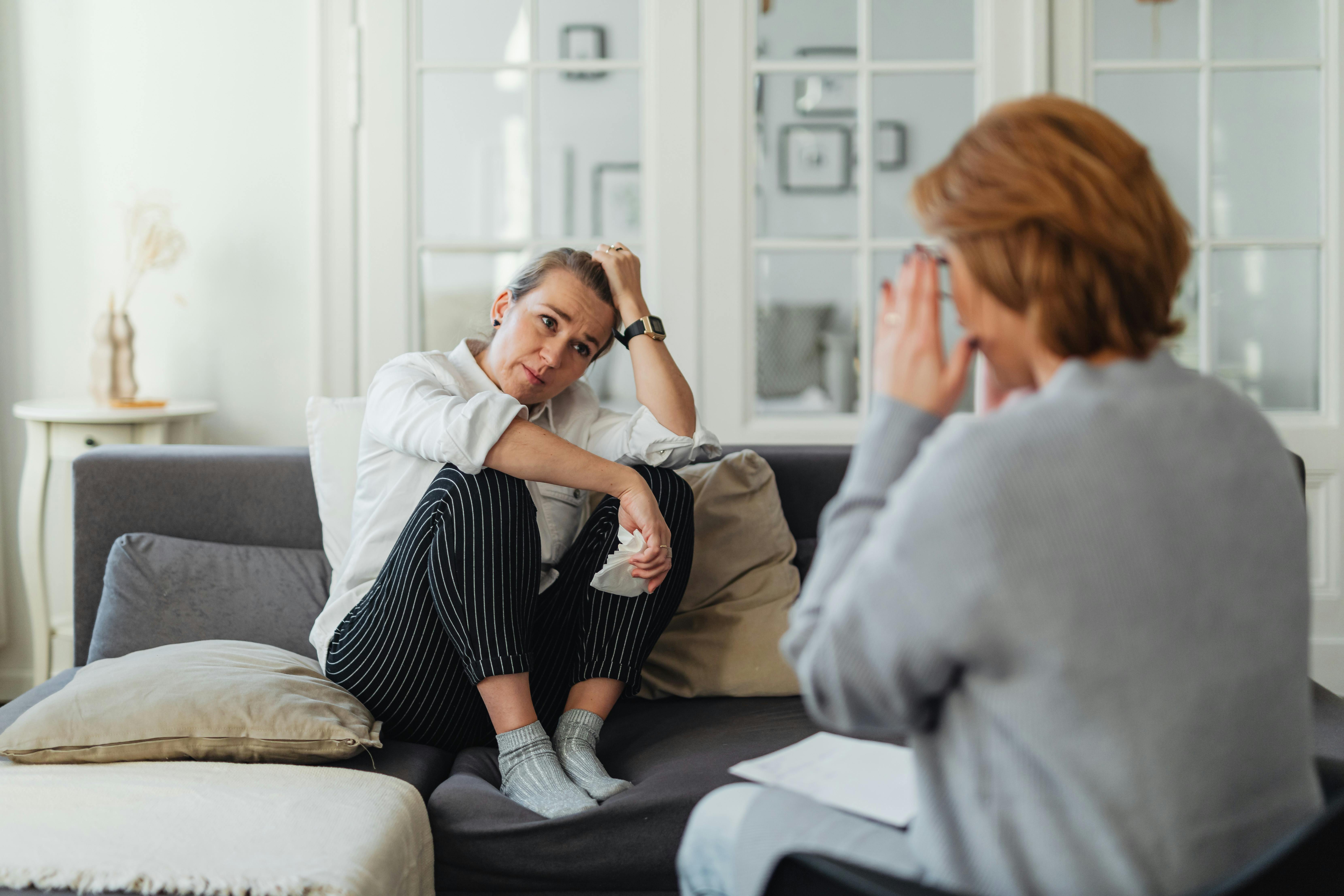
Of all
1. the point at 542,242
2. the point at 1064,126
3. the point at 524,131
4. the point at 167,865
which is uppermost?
the point at 524,131

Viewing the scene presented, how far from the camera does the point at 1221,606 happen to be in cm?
62

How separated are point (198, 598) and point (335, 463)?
0.31m

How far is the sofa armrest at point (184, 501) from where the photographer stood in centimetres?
179

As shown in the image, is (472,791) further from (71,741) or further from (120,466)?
(120,466)

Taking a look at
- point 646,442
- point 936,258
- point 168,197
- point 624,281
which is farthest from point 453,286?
point 936,258

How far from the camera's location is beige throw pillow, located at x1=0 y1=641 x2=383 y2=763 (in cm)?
127

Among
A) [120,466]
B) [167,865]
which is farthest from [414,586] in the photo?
[120,466]

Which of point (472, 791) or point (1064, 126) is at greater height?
point (1064, 126)

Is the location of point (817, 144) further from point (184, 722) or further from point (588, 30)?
point (184, 722)

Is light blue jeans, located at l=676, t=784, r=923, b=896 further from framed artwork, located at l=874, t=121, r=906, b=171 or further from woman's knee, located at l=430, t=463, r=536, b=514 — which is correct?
framed artwork, located at l=874, t=121, r=906, b=171

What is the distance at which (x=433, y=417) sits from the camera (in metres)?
1.43

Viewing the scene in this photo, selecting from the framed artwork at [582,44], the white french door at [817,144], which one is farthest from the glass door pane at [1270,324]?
the framed artwork at [582,44]

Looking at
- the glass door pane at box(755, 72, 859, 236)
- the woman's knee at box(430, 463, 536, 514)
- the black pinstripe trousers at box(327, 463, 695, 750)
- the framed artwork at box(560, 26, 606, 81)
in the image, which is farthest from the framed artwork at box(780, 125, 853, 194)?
the woman's knee at box(430, 463, 536, 514)

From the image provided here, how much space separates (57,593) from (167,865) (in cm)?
181
